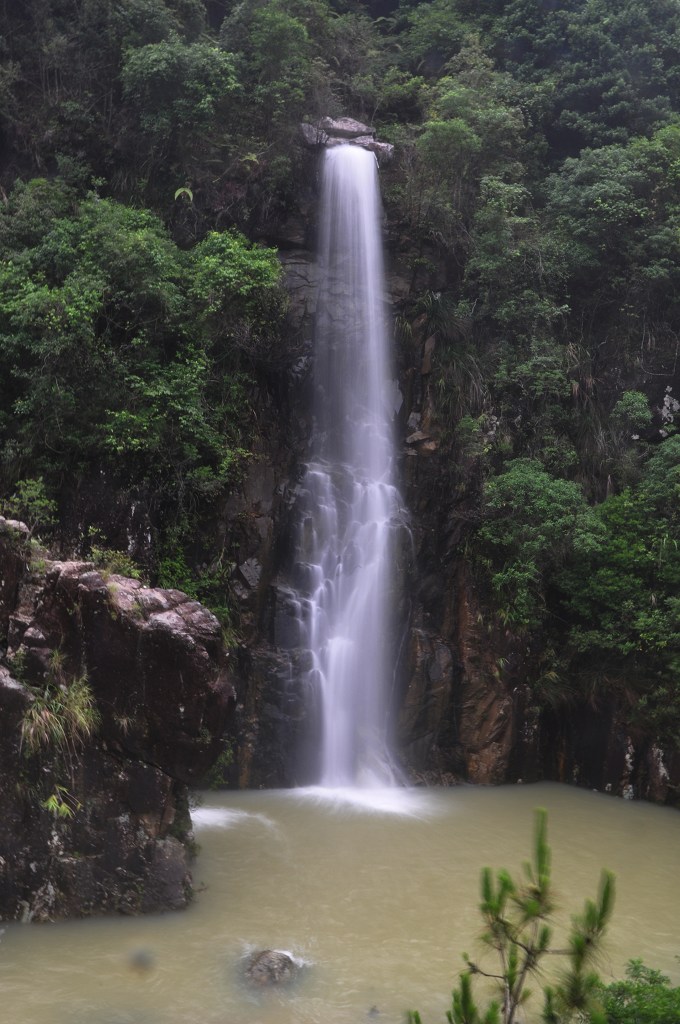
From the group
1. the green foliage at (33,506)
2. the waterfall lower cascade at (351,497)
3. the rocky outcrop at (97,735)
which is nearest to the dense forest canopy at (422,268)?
the green foliage at (33,506)

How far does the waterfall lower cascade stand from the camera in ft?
40.7

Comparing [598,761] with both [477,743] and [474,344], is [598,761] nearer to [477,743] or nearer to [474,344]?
[477,743]

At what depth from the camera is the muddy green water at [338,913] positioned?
263 inches

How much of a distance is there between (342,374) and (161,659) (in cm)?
760

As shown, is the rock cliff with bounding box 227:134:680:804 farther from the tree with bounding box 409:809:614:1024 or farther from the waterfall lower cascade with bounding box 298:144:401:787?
the tree with bounding box 409:809:614:1024

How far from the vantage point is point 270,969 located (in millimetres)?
7008

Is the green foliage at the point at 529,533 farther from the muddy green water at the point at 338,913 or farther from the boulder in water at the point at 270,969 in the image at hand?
the boulder in water at the point at 270,969

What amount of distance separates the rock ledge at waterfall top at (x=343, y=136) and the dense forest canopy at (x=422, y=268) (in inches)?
11.5

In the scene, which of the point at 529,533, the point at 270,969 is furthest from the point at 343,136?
the point at 270,969

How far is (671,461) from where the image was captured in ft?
42.2

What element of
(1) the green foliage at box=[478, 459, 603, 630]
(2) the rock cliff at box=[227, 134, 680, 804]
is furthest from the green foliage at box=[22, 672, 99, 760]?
(1) the green foliage at box=[478, 459, 603, 630]

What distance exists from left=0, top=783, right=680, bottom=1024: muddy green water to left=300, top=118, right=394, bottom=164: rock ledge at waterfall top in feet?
37.4

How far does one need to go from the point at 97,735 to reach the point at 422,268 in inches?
423

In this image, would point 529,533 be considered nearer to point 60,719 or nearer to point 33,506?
point 33,506
